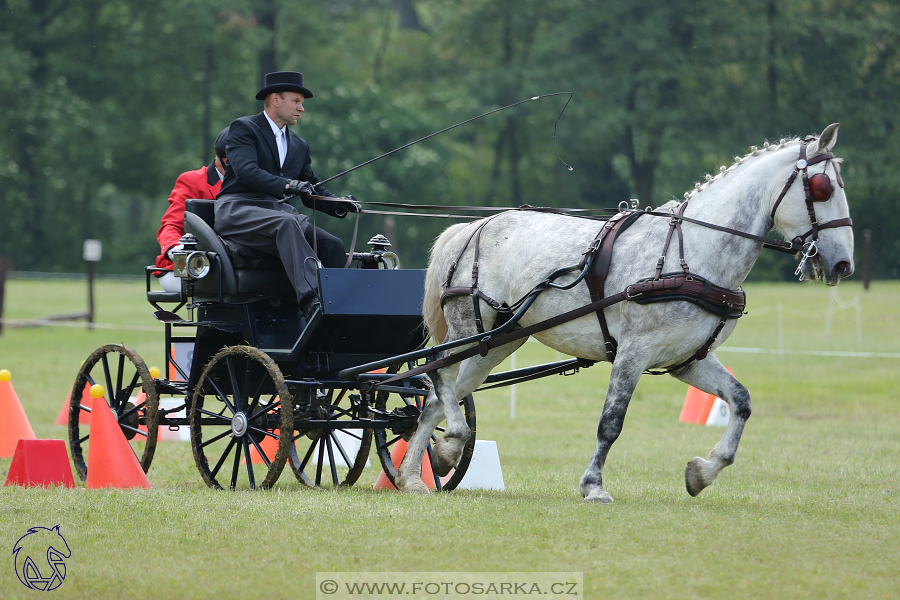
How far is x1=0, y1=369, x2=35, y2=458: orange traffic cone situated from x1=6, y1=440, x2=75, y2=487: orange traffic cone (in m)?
1.87

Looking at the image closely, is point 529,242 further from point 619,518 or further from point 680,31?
point 680,31

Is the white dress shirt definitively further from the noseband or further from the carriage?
the noseband

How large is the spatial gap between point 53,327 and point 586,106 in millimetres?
22025

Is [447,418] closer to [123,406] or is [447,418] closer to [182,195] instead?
[123,406]

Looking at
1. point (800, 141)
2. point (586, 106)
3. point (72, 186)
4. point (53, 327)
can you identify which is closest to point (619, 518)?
point (800, 141)

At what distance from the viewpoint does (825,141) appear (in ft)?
18.1

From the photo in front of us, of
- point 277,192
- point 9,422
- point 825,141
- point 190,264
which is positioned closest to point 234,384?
point 190,264

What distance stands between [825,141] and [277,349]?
11.5ft

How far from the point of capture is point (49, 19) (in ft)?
127

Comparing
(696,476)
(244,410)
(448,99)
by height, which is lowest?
(696,476)

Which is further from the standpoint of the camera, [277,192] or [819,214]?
[277,192]

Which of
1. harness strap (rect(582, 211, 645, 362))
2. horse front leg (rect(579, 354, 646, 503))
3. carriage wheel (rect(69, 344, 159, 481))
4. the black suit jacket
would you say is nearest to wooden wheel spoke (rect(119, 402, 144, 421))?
carriage wheel (rect(69, 344, 159, 481))

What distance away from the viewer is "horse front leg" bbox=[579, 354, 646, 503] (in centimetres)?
567

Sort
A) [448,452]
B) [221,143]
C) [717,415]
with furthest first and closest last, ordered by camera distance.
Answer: [717,415] → [221,143] → [448,452]
